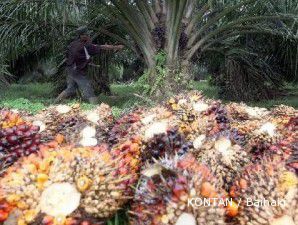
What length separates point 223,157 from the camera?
62.8 inches

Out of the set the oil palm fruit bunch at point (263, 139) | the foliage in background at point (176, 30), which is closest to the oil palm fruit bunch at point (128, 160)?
the oil palm fruit bunch at point (263, 139)

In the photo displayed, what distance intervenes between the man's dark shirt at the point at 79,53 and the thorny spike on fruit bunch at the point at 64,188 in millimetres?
6517

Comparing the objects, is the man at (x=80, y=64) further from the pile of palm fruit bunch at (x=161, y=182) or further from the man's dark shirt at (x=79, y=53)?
the pile of palm fruit bunch at (x=161, y=182)

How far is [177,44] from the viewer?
6879 millimetres

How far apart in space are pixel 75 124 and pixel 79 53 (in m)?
6.04

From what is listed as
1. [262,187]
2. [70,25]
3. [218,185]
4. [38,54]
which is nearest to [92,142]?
[218,185]

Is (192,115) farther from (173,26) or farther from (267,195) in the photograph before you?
(173,26)

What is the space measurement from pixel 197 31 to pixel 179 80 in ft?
2.99

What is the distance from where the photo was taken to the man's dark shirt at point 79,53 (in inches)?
314

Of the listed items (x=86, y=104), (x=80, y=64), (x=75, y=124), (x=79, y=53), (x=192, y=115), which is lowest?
(x=86, y=104)

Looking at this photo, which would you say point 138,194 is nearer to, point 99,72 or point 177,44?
point 177,44

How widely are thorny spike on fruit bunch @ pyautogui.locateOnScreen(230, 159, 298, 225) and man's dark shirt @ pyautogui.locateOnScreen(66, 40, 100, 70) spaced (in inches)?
262

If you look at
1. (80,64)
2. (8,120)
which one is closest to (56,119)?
(8,120)

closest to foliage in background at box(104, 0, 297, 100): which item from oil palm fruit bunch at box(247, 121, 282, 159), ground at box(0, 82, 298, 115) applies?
ground at box(0, 82, 298, 115)
